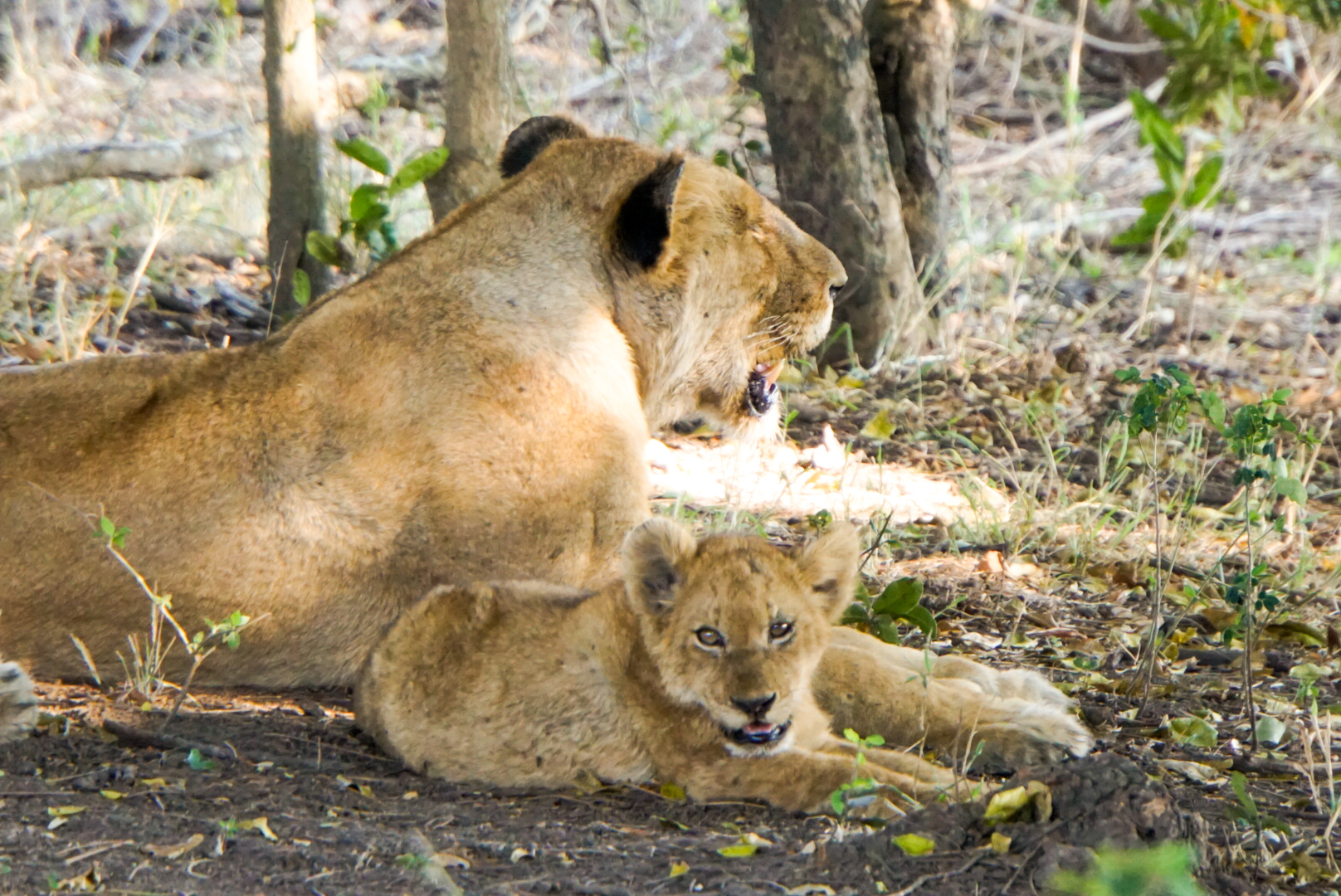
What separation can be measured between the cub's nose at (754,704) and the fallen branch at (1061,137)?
7.39m

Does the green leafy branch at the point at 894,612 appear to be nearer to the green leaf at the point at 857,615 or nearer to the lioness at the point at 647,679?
the green leaf at the point at 857,615

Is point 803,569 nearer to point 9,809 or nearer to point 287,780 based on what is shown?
point 287,780

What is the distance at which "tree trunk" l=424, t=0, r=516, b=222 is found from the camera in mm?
5703

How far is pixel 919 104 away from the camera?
22.8ft

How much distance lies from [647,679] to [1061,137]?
870 cm

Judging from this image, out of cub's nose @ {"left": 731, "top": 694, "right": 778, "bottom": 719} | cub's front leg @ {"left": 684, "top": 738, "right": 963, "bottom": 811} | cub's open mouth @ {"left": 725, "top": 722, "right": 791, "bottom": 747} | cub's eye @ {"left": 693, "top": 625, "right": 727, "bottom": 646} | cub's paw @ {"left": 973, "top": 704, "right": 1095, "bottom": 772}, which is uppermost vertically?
cub's eye @ {"left": 693, "top": 625, "right": 727, "bottom": 646}

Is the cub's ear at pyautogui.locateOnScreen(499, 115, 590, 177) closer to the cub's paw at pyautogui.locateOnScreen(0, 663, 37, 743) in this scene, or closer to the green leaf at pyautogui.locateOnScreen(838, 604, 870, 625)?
the green leaf at pyautogui.locateOnScreen(838, 604, 870, 625)

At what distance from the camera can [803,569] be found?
3246 millimetres

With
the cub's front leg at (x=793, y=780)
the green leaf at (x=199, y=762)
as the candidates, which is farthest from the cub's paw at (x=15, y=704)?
the cub's front leg at (x=793, y=780)

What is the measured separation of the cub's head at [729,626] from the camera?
9.82 ft

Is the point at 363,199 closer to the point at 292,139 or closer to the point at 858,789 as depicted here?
the point at 292,139

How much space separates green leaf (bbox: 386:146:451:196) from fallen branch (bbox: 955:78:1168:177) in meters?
5.25

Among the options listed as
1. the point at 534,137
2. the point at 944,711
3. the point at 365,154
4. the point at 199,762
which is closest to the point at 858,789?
the point at 944,711

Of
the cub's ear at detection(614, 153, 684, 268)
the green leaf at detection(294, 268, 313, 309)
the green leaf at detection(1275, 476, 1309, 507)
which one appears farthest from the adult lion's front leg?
the green leaf at detection(294, 268, 313, 309)
